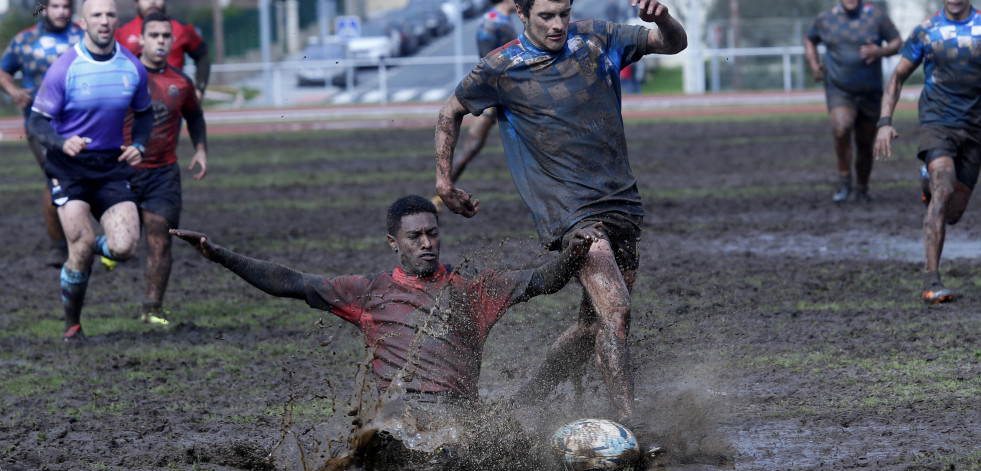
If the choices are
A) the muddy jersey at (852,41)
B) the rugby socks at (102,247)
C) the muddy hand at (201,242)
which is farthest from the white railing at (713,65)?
the muddy hand at (201,242)

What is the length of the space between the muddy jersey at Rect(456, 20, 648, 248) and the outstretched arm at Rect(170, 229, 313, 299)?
1194mm

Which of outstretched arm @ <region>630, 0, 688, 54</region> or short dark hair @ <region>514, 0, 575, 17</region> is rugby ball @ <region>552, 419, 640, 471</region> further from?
short dark hair @ <region>514, 0, 575, 17</region>

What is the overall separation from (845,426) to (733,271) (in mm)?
4574

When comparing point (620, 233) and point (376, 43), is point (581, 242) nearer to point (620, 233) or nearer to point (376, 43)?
point (620, 233)

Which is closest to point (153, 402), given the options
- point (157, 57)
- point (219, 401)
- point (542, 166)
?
point (219, 401)

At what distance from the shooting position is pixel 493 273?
594 cm

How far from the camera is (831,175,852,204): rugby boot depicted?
46.8 ft

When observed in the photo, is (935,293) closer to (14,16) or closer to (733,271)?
(733,271)

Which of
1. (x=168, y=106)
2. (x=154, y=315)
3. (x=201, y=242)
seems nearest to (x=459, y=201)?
(x=201, y=242)

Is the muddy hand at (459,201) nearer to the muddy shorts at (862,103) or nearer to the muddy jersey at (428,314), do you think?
the muddy jersey at (428,314)

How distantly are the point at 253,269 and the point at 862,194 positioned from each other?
33.4ft

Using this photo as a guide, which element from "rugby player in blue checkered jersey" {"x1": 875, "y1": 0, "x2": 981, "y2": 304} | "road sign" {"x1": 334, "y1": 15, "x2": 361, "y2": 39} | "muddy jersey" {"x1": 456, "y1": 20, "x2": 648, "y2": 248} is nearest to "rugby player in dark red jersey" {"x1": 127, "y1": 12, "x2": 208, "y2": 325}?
"muddy jersey" {"x1": 456, "y1": 20, "x2": 648, "y2": 248}

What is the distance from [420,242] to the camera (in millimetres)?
5852

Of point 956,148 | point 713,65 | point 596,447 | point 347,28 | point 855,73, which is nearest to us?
point 596,447
